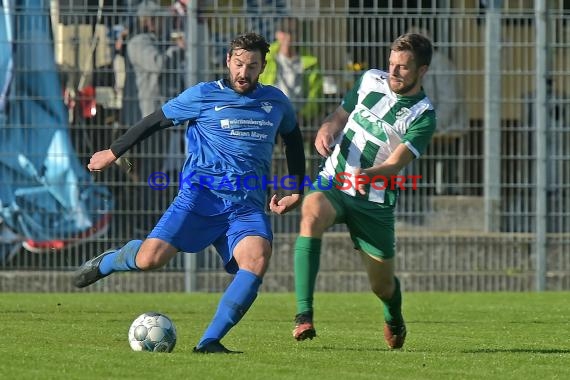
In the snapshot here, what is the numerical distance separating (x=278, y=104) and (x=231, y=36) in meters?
6.97

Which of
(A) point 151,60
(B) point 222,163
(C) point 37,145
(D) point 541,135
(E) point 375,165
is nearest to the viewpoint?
(B) point 222,163

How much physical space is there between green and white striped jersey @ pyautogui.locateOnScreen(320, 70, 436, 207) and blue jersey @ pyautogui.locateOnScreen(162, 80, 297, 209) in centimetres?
75

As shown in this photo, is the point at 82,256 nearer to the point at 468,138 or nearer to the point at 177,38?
the point at 177,38

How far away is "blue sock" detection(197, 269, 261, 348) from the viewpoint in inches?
336

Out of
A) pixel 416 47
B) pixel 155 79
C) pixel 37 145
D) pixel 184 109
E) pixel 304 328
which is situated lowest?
pixel 304 328

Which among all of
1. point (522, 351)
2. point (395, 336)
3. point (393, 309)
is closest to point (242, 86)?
point (393, 309)

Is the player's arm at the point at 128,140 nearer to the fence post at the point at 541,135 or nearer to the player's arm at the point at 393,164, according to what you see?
the player's arm at the point at 393,164

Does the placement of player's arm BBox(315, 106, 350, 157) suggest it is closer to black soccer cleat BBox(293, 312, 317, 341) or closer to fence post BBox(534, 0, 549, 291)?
black soccer cleat BBox(293, 312, 317, 341)

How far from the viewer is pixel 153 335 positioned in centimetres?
869

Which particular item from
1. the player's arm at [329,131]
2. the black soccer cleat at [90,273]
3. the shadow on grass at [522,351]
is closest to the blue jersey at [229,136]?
the player's arm at [329,131]

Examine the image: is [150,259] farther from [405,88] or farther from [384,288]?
[405,88]

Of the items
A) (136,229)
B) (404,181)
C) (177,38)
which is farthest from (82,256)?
(404,181)

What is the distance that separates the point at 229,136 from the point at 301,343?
1.57m

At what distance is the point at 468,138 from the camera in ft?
54.1
